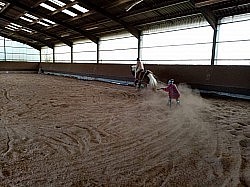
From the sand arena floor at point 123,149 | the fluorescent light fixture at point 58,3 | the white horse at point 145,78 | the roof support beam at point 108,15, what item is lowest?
the sand arena floor at point 123,149

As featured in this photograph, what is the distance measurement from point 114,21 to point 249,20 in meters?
8.19

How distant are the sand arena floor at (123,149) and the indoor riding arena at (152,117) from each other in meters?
0.01

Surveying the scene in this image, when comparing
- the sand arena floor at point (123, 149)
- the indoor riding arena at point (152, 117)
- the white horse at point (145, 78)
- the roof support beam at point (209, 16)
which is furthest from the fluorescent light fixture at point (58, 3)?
the sand arena floor at point (123, 149)

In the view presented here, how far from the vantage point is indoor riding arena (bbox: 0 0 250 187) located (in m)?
2.36

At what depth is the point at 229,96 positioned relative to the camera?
27.1ft

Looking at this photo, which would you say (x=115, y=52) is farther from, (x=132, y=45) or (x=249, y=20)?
(x=249, y=20)

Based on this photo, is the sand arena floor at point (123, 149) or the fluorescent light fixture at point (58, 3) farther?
the fluorescent light fixture at point (58, 3)

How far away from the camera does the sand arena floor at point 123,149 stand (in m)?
2.24

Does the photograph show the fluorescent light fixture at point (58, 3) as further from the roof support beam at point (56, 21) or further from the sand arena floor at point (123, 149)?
the sand arena floor at point (123, 149)

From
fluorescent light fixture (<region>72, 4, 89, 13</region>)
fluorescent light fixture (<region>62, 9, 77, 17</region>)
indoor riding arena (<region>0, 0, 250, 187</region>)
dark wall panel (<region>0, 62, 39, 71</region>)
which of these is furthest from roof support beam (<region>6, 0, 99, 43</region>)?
dark wall panel (<region>0, 62, 39, 71</region>)

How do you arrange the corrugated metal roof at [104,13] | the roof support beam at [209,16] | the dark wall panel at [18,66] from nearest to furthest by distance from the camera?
the roof support beam at [209,16], the corrugated metal roof at [104,13], the dark wall panel at [18,66]

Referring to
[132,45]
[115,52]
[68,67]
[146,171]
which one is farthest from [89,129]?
[68,67]

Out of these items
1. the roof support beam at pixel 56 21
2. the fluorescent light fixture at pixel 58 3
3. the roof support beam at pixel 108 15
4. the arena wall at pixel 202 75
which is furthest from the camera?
the roof support beam at pixel 56 21

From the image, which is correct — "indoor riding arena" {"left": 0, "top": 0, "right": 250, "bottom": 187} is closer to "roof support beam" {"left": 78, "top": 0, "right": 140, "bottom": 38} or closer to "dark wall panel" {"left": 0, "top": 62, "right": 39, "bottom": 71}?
"roof support beam" {"left": 78, "top": 0, "right": 140, "bottom": 38}
